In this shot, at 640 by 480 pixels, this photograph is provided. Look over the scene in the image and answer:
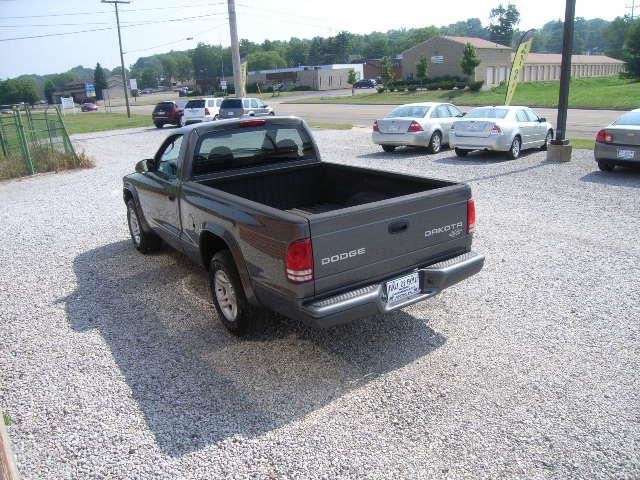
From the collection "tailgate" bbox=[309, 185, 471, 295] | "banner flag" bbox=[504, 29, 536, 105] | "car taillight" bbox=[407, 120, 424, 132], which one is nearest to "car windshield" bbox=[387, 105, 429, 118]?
"car taillight" bbox=[407, 120, 424, 132]

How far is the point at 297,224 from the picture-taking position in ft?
12.0

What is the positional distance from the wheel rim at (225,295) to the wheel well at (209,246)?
0.26 m

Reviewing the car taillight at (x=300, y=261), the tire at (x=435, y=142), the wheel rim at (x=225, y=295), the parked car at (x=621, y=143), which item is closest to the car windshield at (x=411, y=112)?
the tire at (x=435, y=142)

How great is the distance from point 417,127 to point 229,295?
11.8m

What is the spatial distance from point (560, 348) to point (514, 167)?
29.7ft

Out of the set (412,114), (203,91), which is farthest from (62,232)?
(203,91)

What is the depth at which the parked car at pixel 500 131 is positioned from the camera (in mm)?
13625

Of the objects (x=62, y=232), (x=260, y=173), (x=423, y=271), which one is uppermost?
(x=260, y=173)

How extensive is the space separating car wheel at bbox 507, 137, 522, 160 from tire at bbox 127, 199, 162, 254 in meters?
9.79

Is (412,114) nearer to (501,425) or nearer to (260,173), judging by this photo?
(260,173)

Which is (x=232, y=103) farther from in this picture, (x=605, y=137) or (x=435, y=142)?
(x=605, y=137)

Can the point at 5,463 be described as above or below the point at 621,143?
below

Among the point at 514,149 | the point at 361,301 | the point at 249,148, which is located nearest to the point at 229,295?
the point at 361,301

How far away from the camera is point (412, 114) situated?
16094mm
